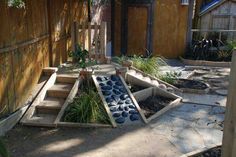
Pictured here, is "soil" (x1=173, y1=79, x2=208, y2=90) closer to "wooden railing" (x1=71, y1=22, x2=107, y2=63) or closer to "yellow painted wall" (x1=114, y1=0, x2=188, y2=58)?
"wooden railing" (x1=71, y1=22, x2=107, y2=63)

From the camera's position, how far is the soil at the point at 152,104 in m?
6.12

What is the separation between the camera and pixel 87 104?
5539mm

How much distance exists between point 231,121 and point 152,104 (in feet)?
12.4

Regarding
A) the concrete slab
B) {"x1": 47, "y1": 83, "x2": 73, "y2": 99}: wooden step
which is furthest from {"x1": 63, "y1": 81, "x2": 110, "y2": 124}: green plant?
the concrete slab

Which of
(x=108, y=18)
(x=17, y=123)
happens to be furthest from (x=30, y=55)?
(x=108, y=18)

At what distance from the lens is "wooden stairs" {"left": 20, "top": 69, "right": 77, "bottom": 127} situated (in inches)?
215

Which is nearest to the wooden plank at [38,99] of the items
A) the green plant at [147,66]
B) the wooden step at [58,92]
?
the wooden step at [58,92]

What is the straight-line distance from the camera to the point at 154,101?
659cm

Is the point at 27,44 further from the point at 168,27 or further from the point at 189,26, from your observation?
the point at 189,26

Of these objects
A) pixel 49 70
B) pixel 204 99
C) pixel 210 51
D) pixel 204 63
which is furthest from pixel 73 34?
pixel 210 51

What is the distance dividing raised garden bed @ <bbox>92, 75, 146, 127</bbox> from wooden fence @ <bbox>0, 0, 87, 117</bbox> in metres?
1.34

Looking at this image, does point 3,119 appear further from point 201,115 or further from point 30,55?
point 201,115

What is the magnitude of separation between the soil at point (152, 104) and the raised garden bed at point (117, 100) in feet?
1.04

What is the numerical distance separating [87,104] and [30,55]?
5.15ft
